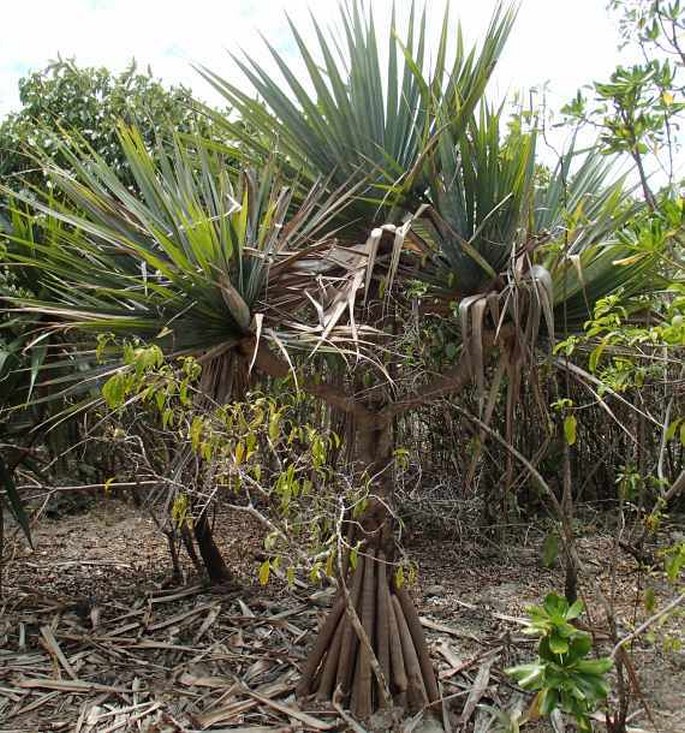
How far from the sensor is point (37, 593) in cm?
388

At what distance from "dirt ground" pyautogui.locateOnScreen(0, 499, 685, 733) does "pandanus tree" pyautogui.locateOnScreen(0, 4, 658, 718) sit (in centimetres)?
28

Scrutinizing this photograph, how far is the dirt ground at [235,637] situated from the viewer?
271 cm

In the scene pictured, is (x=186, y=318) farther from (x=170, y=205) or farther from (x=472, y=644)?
(x=472, y=644)

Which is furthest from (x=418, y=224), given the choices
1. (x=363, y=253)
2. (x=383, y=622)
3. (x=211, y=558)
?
(x=211, y=558)

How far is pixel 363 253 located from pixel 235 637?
1735mm

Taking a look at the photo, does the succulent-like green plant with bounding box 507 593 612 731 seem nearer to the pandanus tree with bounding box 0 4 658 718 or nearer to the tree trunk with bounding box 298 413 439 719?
the pandanus tree with bounding box 0 4 658 718

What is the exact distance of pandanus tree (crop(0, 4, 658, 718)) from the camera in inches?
94.9

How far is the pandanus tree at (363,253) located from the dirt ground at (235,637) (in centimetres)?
28

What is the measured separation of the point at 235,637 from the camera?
3.35m

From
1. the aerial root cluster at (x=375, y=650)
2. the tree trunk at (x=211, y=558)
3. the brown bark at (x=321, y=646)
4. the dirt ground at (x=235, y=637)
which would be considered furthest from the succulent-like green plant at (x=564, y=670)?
the tree trunk at (x=211, y=558)

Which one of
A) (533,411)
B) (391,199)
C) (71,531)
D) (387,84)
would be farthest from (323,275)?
(71,531)

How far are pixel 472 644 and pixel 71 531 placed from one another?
297cm

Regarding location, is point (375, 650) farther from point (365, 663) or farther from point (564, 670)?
point (564, 670)

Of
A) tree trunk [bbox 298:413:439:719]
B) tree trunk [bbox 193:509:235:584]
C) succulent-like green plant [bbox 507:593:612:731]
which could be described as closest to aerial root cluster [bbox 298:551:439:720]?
tree trunk [bbox 298:413:439:719]
